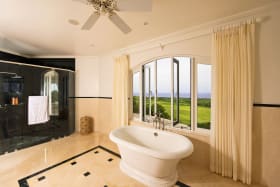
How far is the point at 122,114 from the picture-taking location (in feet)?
12.0

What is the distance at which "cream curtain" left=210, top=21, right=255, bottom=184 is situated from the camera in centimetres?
200

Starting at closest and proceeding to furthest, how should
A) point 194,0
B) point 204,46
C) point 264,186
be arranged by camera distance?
point 194,0 → point 264,186 → point 204,46

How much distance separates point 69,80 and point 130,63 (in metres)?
2.16

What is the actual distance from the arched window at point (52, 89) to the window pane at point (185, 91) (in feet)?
11.2

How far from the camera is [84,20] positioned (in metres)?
2.28

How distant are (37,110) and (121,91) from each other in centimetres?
216

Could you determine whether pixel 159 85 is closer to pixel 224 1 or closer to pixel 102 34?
pixel 102 34

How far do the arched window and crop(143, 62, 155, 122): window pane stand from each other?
257 cm

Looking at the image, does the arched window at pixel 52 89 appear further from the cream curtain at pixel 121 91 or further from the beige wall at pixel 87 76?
the cream curtain at pixel 121 91

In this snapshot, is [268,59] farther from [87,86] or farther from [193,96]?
[87,86]

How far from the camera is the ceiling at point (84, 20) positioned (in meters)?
1.88

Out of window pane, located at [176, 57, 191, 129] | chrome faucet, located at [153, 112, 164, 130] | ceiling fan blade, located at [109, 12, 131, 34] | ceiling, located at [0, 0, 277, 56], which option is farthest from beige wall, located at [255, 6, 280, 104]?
ceiling fan blade, located at [109, 12, 131, 34]

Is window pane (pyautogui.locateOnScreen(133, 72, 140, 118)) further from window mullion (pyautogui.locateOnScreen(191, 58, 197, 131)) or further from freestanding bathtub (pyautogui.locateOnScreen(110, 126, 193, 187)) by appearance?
window mullion (pyautogui.locateOnScreen(191, 58, 197, 131))

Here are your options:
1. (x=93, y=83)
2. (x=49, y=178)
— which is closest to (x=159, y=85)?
(x=93, y=83)
